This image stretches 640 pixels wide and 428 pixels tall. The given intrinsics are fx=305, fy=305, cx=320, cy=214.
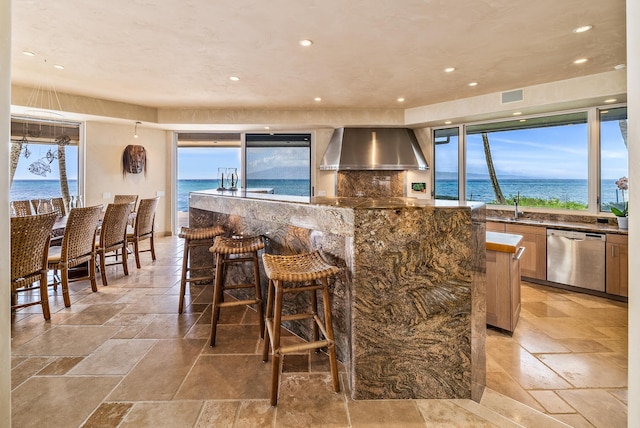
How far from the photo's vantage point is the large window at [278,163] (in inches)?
259

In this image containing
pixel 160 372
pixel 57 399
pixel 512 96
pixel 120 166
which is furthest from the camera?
pixel 120 166

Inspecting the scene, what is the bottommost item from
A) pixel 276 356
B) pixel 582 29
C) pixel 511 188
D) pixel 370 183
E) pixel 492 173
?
pixel 276 356

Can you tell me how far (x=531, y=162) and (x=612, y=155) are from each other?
3.25 ft

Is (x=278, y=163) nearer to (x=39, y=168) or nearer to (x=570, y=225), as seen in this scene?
(x=39, y=168)

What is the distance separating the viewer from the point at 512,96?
422 cm

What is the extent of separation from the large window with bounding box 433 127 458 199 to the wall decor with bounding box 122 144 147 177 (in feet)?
19.3

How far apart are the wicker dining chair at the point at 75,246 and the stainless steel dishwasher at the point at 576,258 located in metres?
5.39

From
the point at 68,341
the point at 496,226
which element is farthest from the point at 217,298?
the point at 496,226

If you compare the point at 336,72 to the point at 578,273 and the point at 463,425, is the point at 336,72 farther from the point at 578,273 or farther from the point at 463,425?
the point at 578,273

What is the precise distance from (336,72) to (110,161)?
4.93 metres

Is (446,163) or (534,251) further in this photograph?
(446,163)

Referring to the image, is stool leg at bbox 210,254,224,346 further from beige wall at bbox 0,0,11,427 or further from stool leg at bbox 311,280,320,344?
beige wall at bbox 0,0,11,427

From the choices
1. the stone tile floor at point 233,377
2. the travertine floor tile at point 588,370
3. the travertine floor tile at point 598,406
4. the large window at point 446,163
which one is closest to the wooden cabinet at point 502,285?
the stone tile floor at point 233,377

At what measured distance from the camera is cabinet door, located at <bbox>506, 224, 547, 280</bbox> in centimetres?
393
